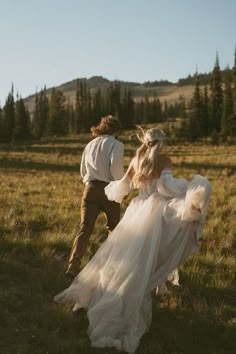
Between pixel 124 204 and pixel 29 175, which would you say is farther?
pixel 29 175

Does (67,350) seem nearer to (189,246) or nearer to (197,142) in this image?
(189,246)

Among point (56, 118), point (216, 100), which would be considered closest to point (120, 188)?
point (216, 100)

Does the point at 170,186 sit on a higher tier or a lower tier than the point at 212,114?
lower

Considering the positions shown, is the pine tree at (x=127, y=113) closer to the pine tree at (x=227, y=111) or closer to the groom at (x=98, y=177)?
the pine tree at (x=227, y=111)

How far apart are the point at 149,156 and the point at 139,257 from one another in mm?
1256

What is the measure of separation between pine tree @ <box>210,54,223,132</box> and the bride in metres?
61.3

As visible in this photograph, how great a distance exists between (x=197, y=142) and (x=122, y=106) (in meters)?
46.4

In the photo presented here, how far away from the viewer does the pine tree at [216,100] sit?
2598 inches

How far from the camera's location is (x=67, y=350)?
488 cm

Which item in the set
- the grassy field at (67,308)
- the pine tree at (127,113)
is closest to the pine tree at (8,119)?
the pine tree at (127,113)

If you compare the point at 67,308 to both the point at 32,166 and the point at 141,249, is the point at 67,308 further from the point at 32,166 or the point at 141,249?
the point at 32,166

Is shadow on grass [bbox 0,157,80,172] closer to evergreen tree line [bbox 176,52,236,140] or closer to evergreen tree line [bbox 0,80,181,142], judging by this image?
evergreen tree line [bbox 176,52,236,140]

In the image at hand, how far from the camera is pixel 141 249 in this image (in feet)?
18.0

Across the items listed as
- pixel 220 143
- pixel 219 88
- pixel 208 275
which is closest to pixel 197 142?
pixel 220 143
